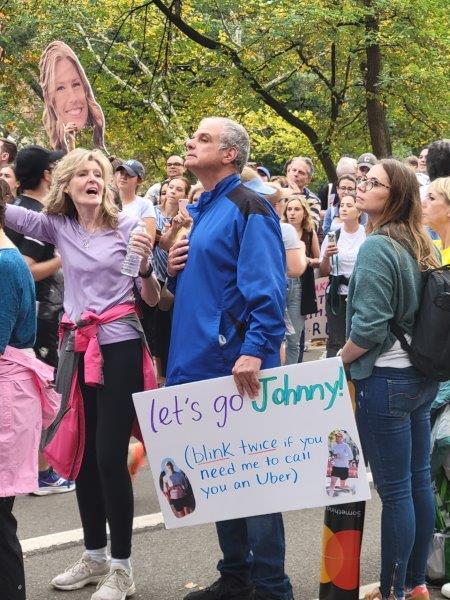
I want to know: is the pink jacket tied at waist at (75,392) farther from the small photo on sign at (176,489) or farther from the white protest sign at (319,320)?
the white protest sign at (319,320)

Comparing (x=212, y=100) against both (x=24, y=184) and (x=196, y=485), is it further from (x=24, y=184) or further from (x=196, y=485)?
(x=196, y=485)

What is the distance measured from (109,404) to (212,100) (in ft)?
43.3

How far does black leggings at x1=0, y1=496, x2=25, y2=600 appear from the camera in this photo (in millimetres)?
3898

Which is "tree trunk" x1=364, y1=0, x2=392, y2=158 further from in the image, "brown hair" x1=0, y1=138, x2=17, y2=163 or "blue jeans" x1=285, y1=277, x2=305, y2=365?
"brown hair" x1=0, y1=138, x2=17, y2=163

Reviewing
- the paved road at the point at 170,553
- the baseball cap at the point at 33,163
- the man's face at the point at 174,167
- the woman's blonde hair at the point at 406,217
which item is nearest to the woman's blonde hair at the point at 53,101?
the man's face at the point at 174,167

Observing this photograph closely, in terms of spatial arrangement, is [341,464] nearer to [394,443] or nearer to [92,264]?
[394,443]

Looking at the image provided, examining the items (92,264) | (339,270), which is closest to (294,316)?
(339,270)

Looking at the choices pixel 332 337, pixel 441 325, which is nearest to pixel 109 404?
pixel 441 325

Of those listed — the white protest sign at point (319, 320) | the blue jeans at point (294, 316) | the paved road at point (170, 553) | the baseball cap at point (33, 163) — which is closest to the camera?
the paved road at point (170, 553)

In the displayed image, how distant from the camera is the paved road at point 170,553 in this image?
484 cm

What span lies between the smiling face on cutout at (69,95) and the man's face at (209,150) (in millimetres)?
4836

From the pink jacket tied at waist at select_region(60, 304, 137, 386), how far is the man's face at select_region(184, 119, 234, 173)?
31.5 inches

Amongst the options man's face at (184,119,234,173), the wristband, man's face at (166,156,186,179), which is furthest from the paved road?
man's face at (166,156,186,179)

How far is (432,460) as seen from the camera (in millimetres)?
4883
